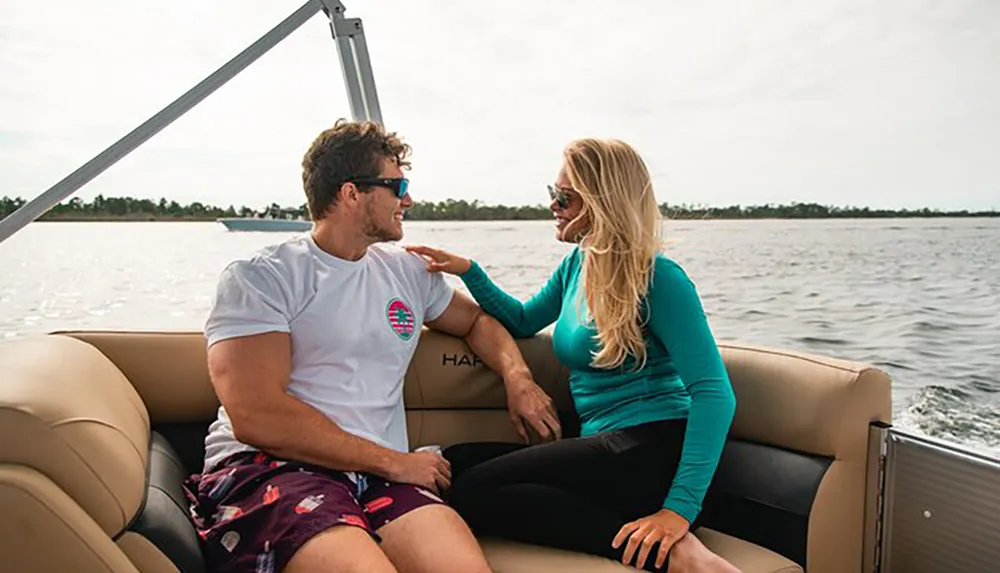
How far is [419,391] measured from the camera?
7.91 feet

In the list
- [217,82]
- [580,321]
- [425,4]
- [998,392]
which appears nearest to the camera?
[580,321]

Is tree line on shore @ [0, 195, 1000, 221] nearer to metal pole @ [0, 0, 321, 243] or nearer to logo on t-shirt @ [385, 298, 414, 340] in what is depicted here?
metal pole @ [0, 0, 321, 243]

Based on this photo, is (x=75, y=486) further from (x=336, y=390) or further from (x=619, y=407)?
(x=619, y=407)

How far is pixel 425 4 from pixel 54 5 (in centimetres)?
150

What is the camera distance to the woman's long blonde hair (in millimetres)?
2037

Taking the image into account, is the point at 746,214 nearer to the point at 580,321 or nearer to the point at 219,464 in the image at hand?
the point at 580,321

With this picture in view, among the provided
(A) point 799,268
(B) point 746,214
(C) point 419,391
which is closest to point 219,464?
(C) point 419,391

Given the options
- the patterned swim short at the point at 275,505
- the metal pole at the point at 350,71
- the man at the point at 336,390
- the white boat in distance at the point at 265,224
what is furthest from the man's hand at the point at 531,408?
the white boat in distance at the point at 265,224

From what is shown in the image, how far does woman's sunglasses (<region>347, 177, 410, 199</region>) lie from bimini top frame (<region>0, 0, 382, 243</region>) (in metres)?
0.81

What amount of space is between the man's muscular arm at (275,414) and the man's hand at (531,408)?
0.41m

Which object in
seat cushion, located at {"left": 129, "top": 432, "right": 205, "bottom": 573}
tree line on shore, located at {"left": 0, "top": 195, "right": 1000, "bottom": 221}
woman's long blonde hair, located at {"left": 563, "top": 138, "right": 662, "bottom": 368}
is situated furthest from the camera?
tree line on shore, located at {"left": 0, "top": 195, "right": 1000, "bottom": 221}

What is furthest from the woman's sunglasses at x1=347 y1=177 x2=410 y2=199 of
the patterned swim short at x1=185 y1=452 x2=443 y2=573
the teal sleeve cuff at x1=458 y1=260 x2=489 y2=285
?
the patterned swim short at x1=185 y1=452 x2=443 y2=573

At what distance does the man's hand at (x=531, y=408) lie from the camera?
2256 millimetres

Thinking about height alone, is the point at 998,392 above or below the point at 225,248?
below
